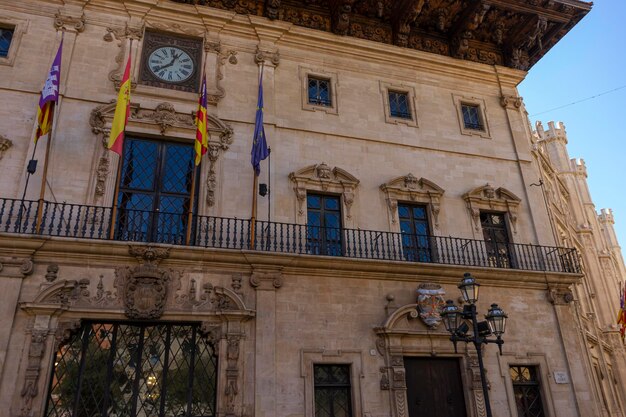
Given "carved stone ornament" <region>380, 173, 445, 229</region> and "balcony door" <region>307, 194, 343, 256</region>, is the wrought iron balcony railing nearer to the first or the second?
"balcony door" <region>307, 194, 343, 256</region>

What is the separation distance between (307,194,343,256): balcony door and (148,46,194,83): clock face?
15.2 ft

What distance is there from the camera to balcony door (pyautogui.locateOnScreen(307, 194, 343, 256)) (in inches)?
475

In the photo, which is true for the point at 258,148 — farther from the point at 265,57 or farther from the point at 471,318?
the point at 471,318

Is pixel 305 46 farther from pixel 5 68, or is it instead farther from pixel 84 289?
pixel 84 289

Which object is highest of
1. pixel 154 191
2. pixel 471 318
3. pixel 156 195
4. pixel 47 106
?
pixel 47 106

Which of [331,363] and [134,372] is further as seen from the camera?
[331,363]

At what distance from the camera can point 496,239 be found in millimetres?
13820

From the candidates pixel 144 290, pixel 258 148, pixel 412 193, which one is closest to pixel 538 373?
pixel 412 193

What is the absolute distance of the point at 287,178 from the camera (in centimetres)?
1252

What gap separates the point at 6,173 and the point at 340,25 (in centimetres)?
960

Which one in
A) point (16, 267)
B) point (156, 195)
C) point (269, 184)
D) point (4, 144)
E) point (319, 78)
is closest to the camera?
point (16, 267)

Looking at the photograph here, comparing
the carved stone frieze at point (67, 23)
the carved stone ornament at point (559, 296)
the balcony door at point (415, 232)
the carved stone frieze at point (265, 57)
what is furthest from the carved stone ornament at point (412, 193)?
the carved stone frieze at point (67, 23)

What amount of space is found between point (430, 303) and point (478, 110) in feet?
23.4

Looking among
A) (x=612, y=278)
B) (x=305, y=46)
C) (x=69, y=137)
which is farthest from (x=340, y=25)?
(x=612, y=278)
